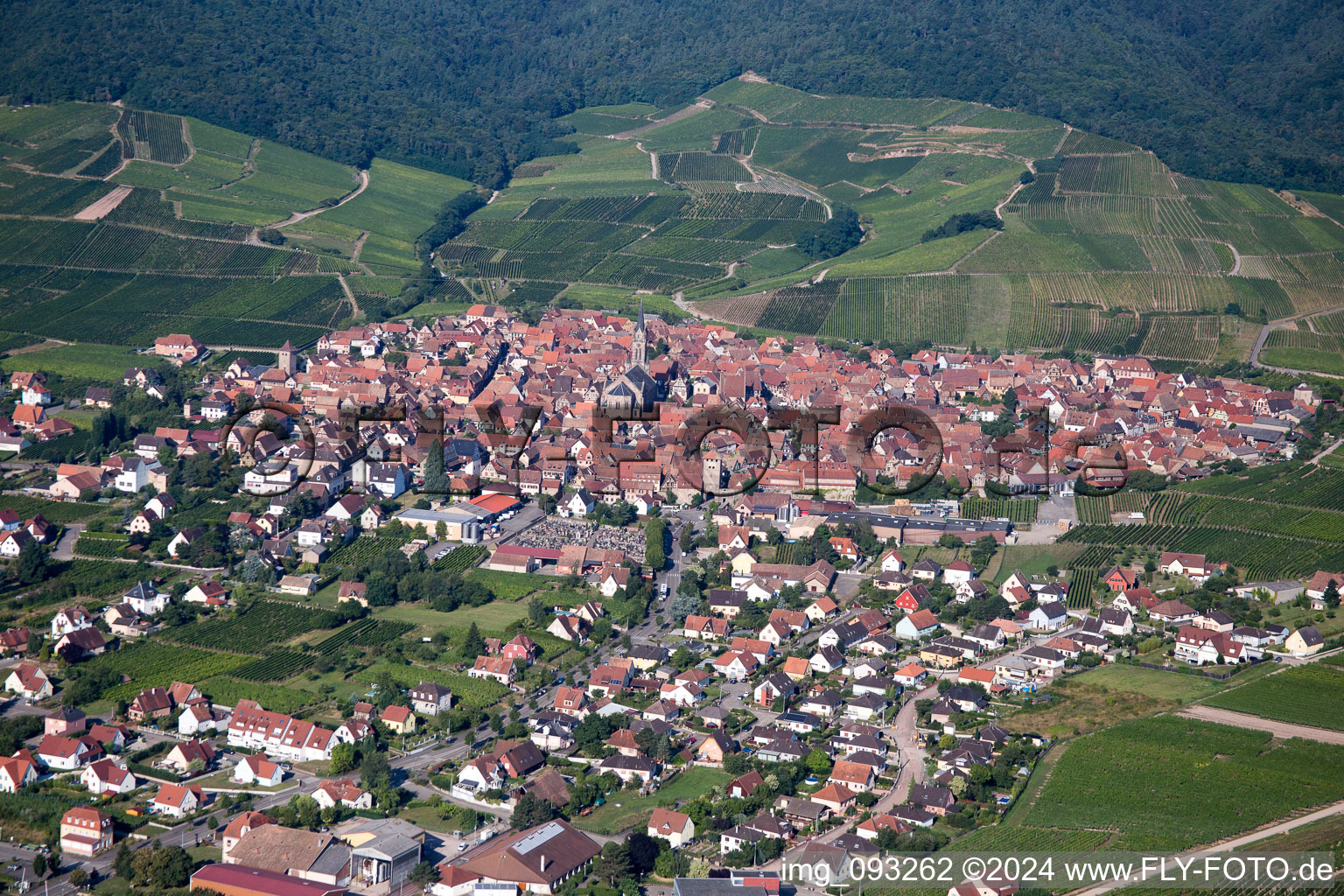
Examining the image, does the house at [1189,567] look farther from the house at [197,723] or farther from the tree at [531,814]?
the house at [197,723]

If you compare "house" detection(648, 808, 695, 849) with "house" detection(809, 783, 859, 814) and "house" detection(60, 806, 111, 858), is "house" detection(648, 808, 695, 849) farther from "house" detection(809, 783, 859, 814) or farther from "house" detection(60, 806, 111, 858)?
"house" detection(60, 806, 111, 858)

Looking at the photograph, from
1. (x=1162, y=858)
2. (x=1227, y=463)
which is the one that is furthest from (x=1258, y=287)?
(x=1162, y=858)

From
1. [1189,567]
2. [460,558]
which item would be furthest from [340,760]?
[1189,567]

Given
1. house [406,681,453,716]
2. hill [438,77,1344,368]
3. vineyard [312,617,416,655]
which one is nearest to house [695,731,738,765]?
house [406,681,453,716]

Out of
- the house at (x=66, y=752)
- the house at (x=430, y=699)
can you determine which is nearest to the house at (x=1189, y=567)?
the house at (x=430, y=699)

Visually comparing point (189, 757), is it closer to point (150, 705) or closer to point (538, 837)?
point (150, 705)
